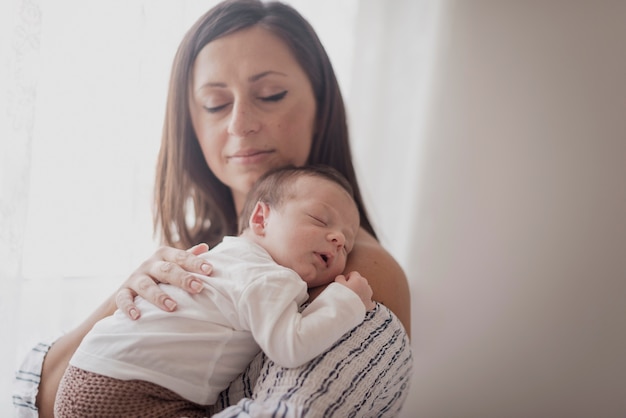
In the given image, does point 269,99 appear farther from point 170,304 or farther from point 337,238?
point 170,304

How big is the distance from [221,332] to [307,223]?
302 mm

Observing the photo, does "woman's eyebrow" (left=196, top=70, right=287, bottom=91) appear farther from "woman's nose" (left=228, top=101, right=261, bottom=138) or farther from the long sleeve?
the long sleeve

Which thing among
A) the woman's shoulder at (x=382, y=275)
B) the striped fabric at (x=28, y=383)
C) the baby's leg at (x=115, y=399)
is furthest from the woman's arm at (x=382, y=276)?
the striped fabric at (x=28, y=383)

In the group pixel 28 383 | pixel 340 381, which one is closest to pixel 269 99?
pixel 340 381

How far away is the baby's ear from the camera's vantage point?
123cm

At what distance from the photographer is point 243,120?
4.79 ft

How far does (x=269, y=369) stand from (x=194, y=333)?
17 cm

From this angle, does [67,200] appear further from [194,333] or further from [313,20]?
[313,20]

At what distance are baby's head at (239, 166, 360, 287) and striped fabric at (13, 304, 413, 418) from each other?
16cm

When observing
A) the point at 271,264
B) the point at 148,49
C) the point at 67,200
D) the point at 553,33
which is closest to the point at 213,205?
the point at 67,200

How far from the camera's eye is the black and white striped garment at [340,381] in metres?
0.93

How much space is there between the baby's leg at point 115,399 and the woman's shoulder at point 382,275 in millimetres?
490

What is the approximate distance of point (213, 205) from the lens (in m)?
1.81

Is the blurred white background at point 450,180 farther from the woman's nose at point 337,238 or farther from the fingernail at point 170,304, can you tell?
the woman's nose at point 337,238
